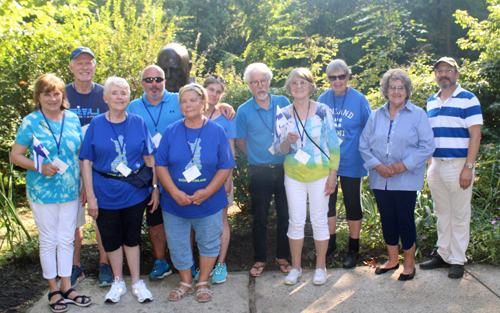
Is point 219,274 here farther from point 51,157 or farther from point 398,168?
point 398,168

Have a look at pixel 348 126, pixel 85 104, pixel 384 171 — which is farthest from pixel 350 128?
pixel 85 104

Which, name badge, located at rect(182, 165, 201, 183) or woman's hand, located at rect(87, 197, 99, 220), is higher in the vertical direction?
name badge, located at rect(182, 165, 201, 183)

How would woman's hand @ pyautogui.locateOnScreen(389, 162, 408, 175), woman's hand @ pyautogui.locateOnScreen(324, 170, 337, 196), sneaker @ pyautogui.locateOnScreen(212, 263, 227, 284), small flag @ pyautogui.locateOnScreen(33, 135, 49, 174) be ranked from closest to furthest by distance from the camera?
small flag @ pyautogui.locateOnScreen(33, 135, 49, 174) < woman's hand @ pyautogui.locateOnScreen(389, 162, 408, 175) < woman's hand @ pyautogui.locateOnScreen(324, 170, 337, 196) < sneaker @ pyautogui.locateOnScreen(212, 263, 227, 284)

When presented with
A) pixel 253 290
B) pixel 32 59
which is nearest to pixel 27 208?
pixel 32 59

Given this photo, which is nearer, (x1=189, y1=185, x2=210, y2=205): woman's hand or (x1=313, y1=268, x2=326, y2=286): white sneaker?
(x1=189, y1=185, x2=210, y2=205): woman's hand

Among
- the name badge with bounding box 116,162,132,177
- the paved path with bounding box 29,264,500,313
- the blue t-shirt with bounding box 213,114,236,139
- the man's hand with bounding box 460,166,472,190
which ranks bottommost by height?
the paved path with bounding box 29,264,500,313

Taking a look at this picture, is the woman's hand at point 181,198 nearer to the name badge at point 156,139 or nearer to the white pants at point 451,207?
the name badge at point 156,139

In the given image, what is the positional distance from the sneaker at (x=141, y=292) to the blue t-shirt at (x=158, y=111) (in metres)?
1.41

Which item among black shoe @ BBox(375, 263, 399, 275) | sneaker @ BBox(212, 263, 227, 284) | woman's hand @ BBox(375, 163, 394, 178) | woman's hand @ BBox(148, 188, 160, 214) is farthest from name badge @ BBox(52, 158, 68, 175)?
black shoe @ BBox(375, 263, 399, 275)

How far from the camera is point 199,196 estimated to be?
3.23 metres

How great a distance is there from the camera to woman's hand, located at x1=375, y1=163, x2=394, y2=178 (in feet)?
11.5

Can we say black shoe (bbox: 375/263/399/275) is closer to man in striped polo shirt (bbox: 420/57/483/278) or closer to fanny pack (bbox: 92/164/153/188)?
man in striped polo shirt (bbox: 420/57/483/278)

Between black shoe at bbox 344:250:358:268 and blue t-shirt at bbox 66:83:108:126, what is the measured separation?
9.59 feet

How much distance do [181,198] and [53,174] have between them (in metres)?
1.06
